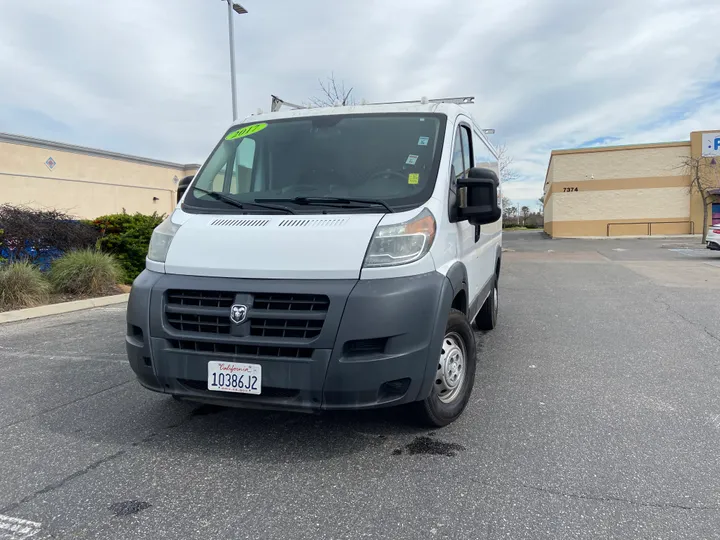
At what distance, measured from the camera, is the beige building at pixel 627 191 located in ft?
110

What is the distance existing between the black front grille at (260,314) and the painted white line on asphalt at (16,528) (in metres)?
1.17

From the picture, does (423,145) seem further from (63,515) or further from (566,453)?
(63,515)

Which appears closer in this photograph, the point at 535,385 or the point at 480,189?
the point at 480,189

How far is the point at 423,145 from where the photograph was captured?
3.69m

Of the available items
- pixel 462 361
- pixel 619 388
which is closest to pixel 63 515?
pixel 462 361

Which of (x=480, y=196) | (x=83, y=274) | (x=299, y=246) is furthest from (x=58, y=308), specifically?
(x=480, y=196)

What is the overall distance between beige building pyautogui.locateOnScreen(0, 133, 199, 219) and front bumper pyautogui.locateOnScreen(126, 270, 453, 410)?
69.6 feet

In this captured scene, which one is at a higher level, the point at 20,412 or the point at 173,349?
the point at 173,349

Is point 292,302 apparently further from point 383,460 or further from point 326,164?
point 326,164

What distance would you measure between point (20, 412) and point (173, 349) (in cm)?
193

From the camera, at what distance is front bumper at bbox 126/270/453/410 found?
282 centimetres

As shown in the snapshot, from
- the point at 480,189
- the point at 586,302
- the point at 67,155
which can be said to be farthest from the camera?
the point at 67,155

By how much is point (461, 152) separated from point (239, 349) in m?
2.40

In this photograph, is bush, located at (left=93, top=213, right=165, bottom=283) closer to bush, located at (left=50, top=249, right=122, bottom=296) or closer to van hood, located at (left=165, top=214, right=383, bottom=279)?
bush, located at (left=50, top=249, right=122, bottom=296)
